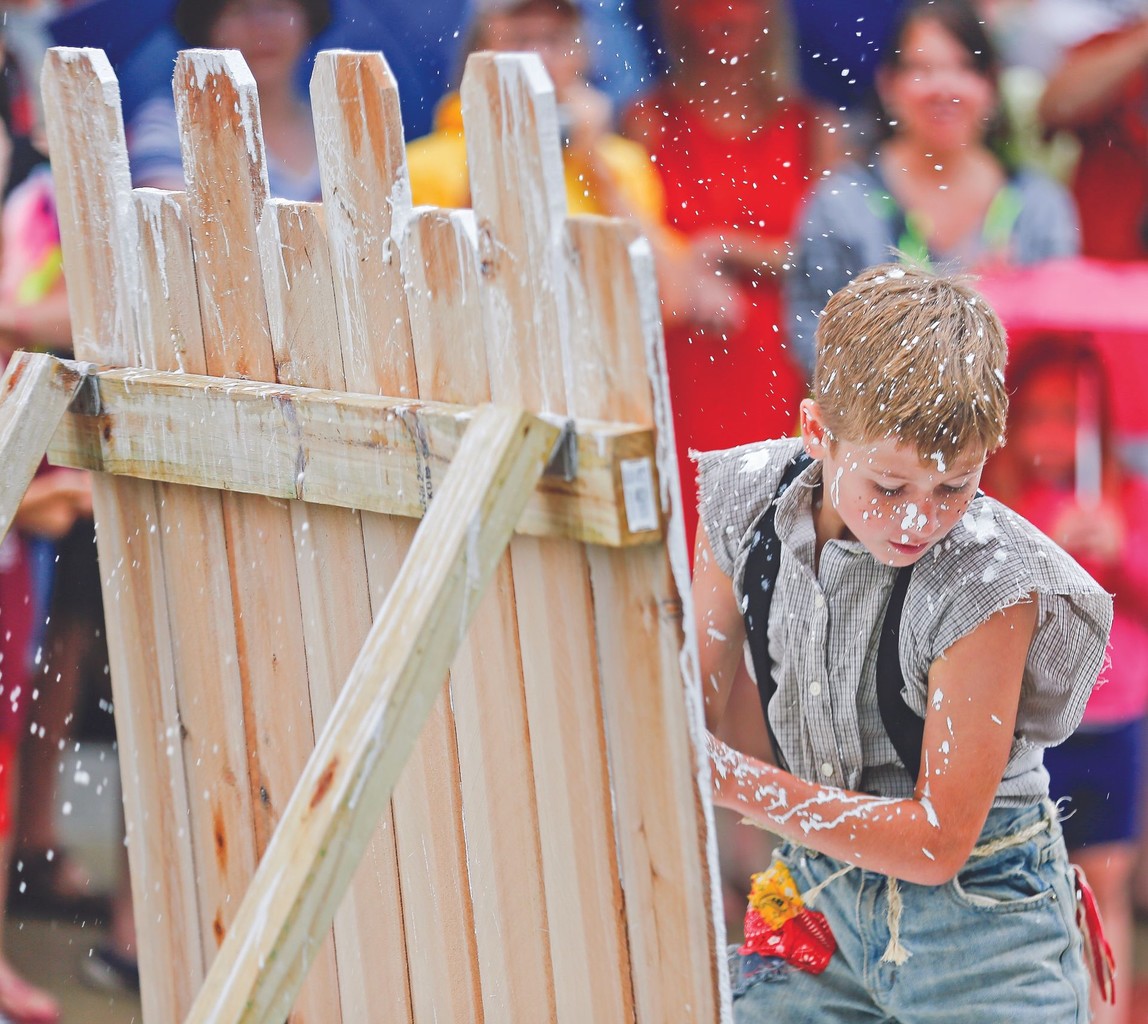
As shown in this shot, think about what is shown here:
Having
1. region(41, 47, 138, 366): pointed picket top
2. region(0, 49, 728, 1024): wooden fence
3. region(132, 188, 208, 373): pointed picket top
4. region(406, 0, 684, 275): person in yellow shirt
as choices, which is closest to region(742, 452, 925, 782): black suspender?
region(0, 49, 728, 1024): wooden fence

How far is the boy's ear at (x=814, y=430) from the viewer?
1956 mm

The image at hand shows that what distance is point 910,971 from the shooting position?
203 cm

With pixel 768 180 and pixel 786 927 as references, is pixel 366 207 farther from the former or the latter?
pixel 768 180

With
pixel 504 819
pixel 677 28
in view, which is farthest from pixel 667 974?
pixel 677 28

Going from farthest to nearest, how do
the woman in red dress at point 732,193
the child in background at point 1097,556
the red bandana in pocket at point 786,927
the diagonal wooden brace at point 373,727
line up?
the woman in red dress at point 732,193 < the child in background at point 1097,556 < the red bandana in pocket at point 786,927 < the diagonal wooden brace at point 373,727

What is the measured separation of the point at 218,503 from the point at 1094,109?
2148mm

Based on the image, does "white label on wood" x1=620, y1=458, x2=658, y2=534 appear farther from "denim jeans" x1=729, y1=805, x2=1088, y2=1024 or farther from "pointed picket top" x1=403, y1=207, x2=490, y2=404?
"denim jeans" x1=729, y1=805, x2=1088, y2=1024

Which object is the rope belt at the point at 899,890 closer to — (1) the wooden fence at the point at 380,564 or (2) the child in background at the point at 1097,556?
(1) the wooden fence at the point at 380,564

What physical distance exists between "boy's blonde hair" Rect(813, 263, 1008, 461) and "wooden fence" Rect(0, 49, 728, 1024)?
0.45m

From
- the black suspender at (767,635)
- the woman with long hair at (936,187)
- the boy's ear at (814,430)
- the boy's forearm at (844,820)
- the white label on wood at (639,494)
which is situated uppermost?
the woman with long hair at (936,187)

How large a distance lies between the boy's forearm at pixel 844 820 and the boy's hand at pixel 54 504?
2.05 metres

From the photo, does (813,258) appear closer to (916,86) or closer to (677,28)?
(916,86)

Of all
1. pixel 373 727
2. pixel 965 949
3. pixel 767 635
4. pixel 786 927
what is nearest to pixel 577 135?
pixel 767 635

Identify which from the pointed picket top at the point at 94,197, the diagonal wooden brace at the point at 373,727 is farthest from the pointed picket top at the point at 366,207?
the pointed picket top at the point at 94,197
